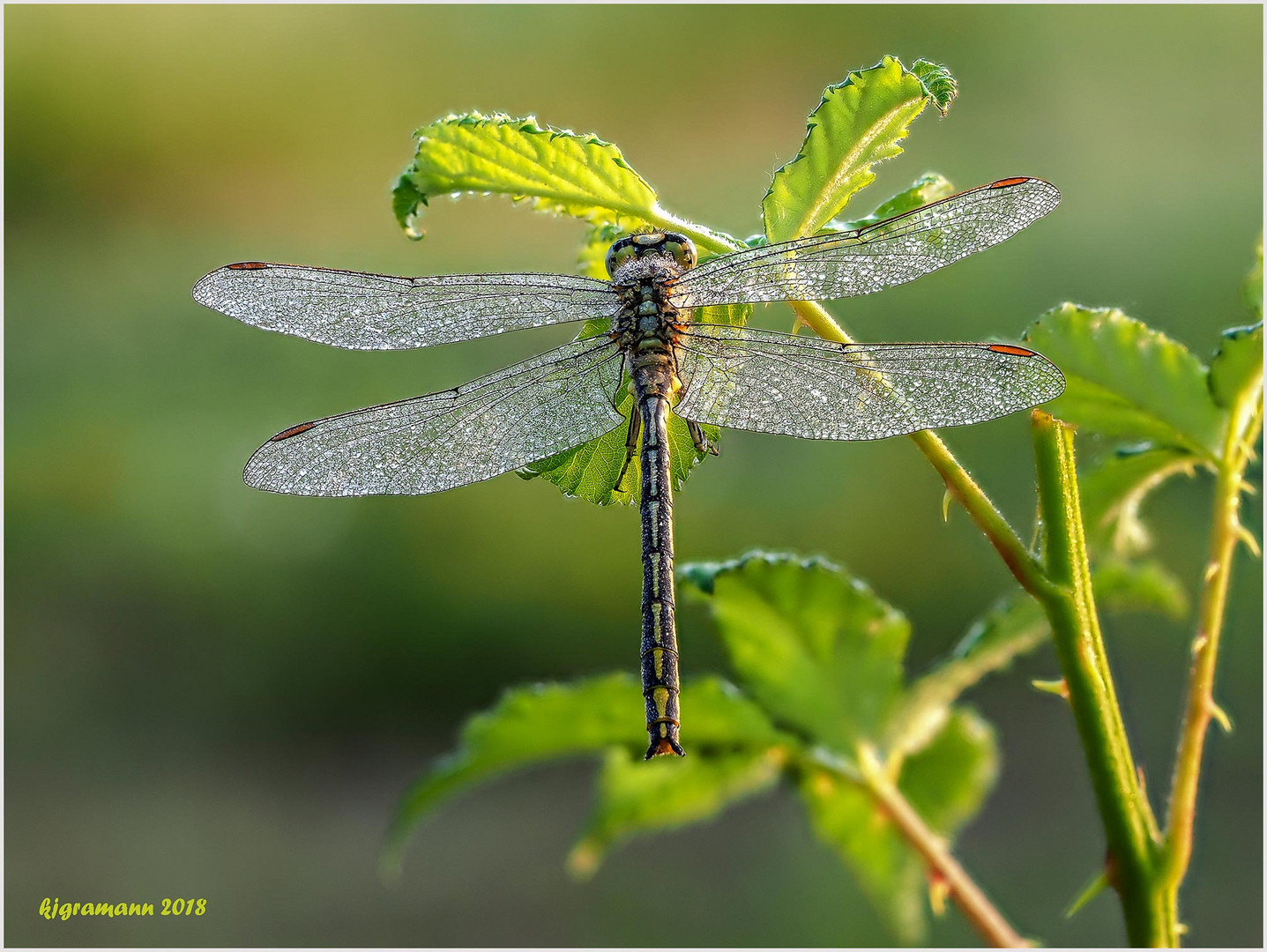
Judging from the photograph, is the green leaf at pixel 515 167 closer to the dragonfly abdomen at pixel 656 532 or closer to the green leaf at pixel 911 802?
the dragonfly abdomen at pixel 656 532

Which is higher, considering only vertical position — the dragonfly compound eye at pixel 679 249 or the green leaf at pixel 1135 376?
the dragonfly compound eye at pixel 679 249

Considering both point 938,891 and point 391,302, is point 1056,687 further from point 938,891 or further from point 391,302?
point 391,302

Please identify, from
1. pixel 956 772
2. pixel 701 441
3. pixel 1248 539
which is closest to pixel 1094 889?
pixel 1248 539

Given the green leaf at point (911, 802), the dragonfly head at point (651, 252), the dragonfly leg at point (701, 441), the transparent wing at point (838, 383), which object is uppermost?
the dragonfly head at point (651, 252)

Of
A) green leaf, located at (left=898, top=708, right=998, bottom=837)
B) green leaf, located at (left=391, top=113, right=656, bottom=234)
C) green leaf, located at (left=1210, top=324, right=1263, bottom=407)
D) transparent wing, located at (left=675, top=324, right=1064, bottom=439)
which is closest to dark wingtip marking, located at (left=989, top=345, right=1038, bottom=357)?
transparent wing, located at (left=675, top=324, right=1064, bottom=439)

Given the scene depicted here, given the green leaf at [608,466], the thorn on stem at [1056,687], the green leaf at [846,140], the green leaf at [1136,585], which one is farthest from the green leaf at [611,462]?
the green leaf at [1136,585]
